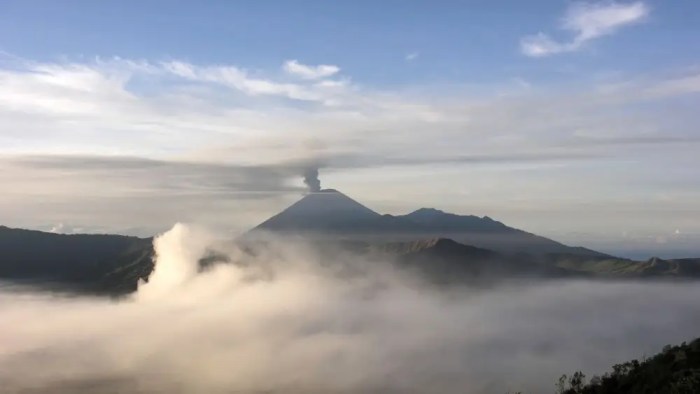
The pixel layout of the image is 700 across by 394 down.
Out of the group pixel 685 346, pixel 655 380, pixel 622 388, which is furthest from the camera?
pixel 685 346

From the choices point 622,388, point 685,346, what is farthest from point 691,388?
point 685,346

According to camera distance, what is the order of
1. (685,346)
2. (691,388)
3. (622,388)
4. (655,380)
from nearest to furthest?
(691,388)
(655,380)
(622,388)
(685,346)

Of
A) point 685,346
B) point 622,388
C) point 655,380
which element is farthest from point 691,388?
point 685,346

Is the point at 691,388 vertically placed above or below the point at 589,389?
above

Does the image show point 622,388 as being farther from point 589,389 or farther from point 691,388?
point 691,388

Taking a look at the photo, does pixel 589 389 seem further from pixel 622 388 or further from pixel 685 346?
pixel 685 346

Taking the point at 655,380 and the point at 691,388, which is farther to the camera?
the point at 655,380
